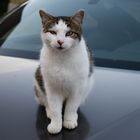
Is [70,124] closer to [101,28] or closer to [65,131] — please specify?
Result: [65,131]

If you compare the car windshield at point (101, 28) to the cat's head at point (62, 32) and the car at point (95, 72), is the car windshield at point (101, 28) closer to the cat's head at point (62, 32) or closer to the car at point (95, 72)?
the car at point (95, 72)

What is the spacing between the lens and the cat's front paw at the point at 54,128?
212 cm

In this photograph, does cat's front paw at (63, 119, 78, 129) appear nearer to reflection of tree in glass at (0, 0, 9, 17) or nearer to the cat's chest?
the cat's chest

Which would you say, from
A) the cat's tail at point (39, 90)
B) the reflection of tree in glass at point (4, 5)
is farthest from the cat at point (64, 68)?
the reflection of tree in glass at point (4, 5)

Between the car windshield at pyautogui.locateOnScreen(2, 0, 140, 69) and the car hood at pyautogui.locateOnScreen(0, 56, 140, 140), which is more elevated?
the car hood at pyautogui.locateOnScreen(0, 56, 140, 140)

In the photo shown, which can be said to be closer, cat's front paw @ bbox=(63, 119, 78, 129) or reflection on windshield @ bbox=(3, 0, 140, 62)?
cat's front paw @ bbox=(63, 119, 78, 129)

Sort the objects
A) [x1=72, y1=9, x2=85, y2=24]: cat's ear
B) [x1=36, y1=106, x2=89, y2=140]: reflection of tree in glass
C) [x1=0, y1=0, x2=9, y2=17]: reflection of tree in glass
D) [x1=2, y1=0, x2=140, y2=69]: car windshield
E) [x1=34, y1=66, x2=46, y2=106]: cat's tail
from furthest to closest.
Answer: [x1=0, y1=0, x2=9, y2=17]: reflection of tree in glass
[x1=2, y1=0, x2=140, y2=69]: car windshield
[x1=34, y1=66, x2=46, y2=106]: cat's tail
[x1=72, y1=9, x2=85, y2=24]: cat's ear
[x1=36, y1=106, x2=89, y2=140]: reflection of tree in glass

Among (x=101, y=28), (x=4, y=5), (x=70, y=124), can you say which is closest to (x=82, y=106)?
(x=70, y=124)

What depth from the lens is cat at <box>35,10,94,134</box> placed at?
2.13 m

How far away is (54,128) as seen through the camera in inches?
83.6

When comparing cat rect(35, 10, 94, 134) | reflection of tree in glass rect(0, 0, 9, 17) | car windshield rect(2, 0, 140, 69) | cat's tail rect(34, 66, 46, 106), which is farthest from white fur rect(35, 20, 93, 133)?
reflection of tree in glass rect(0, 0, 9, 17)

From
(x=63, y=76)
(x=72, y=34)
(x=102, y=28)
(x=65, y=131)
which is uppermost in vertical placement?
(x=72, y=34)

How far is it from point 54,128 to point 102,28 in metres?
1.14

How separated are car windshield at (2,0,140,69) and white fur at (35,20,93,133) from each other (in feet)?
2.23
